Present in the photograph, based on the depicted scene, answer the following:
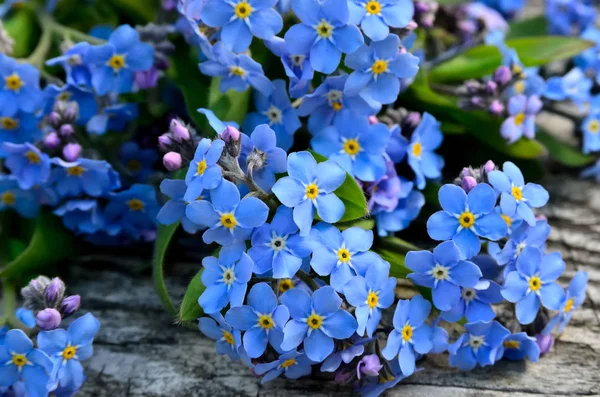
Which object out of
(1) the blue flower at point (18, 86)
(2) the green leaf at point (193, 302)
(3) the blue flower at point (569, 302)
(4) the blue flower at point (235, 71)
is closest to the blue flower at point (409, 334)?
(3) the blue flower at point (569, 302)

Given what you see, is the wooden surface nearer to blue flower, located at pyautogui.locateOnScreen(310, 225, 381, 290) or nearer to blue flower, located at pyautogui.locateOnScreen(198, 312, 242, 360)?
blue flower, located at pyautogui.locateOnScreen(198, 312, 242, 360)

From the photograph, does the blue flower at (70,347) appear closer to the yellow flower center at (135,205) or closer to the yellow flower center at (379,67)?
the yellow flower center at (135,205)

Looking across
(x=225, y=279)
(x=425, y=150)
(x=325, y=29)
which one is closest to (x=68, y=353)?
(x=225, y=279)

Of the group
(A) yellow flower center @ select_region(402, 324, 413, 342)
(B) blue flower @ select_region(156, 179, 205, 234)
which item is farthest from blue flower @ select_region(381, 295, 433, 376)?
(B) blue flower @ select_region(156, 179, 205, 234)

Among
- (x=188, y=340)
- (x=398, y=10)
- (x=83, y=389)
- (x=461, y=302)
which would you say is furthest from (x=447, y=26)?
(x=83, y=389)

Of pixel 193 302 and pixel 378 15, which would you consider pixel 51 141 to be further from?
pixel 378 15

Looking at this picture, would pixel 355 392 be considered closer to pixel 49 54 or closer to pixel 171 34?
pixel 171 34
